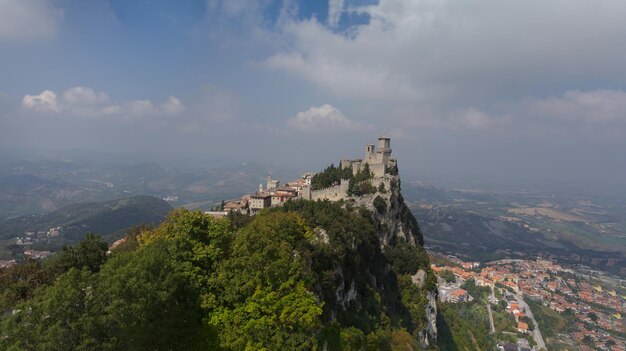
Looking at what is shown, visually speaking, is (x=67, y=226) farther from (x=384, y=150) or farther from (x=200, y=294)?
(x=200, y=294)

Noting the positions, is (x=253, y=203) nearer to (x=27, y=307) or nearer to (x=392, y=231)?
(x=392, y=231)

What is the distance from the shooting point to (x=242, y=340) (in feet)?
57.5

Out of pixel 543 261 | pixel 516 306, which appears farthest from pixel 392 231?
pixel 543 261

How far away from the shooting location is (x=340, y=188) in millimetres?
54562

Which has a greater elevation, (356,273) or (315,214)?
(315,214)

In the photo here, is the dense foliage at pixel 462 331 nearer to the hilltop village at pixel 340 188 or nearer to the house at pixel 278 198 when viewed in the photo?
the hilltop village at pixel 340 188

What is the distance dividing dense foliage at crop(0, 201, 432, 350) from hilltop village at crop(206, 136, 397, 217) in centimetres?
2200

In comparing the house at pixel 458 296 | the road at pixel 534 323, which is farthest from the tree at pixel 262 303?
the house at pixel 458 296

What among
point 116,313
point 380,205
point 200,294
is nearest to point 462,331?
A: point 380,205

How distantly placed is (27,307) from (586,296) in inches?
6026

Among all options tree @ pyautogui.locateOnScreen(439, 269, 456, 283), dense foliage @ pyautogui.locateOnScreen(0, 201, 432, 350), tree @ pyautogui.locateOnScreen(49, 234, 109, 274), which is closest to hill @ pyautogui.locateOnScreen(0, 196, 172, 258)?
tree @ pyautogui.locateOnScreen(439, 269, 456, 283)

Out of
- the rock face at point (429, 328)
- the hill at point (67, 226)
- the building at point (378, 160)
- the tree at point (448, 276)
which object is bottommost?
the tree at point (448, 276)

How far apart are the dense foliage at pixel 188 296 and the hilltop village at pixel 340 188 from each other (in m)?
22.0

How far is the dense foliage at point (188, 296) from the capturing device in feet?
47.6
